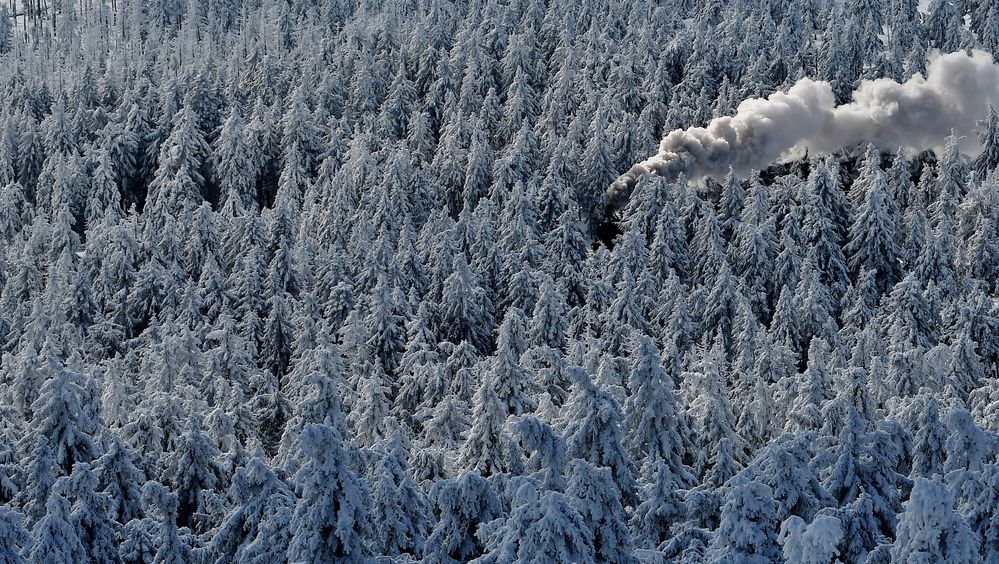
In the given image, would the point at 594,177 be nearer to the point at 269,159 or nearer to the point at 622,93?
the point at 622,93

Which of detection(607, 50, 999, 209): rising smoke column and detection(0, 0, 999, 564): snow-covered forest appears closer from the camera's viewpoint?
detection(0, 0, 999, 564): snow-covered forest

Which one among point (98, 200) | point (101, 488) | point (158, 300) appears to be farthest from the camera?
point (98, 200)

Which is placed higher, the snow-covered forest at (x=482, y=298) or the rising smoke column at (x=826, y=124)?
the rising smoke column at (x=826, y=124)

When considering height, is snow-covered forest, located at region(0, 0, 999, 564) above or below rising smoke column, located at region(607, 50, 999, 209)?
below

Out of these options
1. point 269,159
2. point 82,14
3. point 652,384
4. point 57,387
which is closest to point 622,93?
point 269,159

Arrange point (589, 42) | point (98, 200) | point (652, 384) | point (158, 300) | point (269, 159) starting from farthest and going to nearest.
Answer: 1. point (589, 42)
2. point (269, 159)
3. point (98, 200)
4. point (158, 300)
5. point (652, 384)
